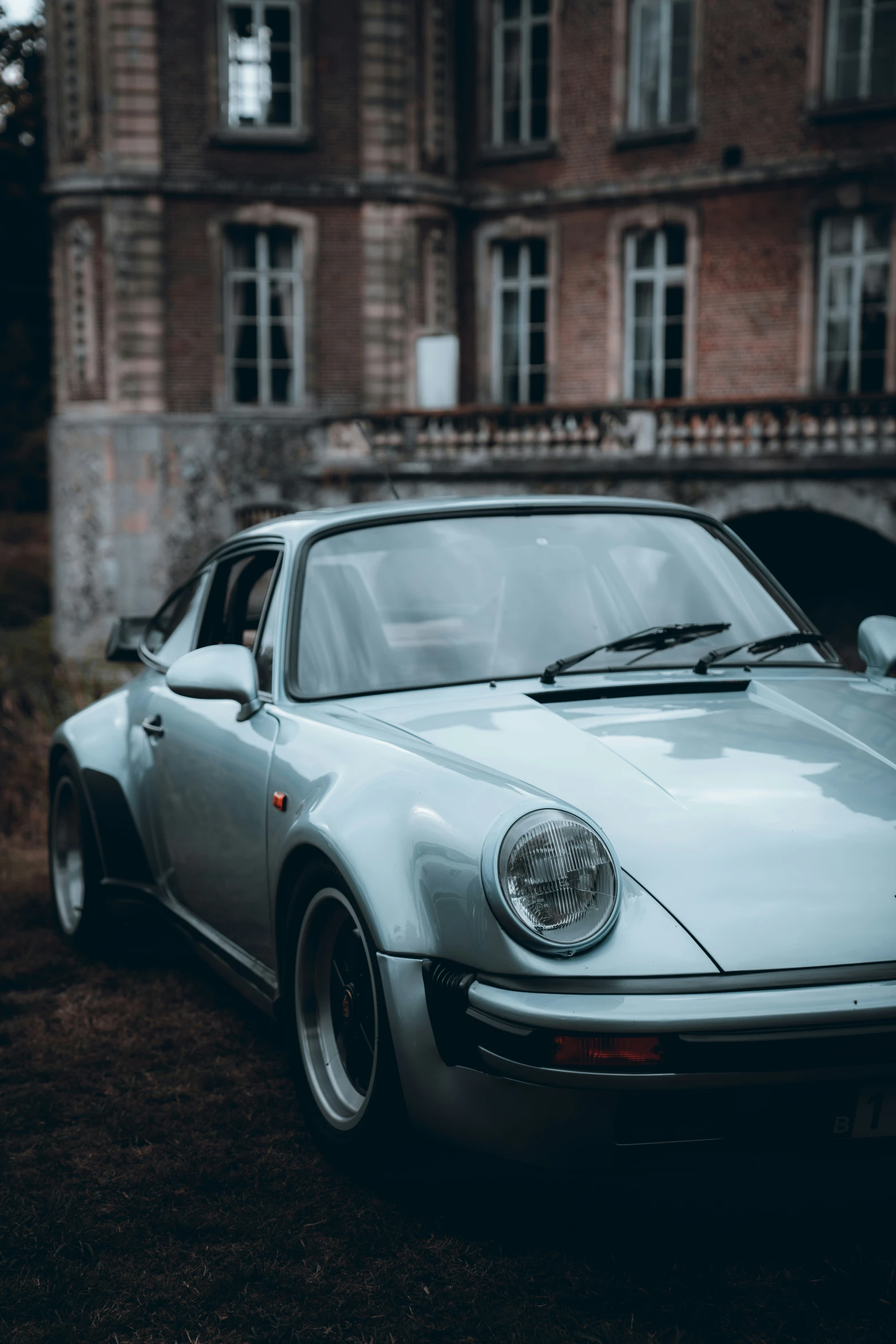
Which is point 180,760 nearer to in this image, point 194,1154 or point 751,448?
point 194,1154

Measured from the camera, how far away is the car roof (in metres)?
4.19

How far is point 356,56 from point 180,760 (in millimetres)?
Answer: 22171

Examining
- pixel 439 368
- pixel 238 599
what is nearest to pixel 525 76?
pixel 439 368

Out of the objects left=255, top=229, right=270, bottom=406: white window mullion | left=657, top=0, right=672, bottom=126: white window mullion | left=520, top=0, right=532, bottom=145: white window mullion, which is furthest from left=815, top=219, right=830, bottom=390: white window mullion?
left=255, top=229, right=270, bottom=406: white window mullion

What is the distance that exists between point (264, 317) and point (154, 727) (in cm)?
2098

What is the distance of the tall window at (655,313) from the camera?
A: 79.1 ft

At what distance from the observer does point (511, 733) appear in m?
3.28

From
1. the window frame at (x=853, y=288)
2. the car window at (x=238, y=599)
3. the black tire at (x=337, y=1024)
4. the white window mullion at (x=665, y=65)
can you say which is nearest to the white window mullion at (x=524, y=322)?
the white window mullion at (x=665, y=65)

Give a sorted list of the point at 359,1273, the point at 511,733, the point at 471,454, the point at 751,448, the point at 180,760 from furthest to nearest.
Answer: the point at 471,454 < the point at 751,448 < the point at 180,760 < the point at 511,733 < the point at 359,1273

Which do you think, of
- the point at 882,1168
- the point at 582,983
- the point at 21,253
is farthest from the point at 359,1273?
the point at 21,253

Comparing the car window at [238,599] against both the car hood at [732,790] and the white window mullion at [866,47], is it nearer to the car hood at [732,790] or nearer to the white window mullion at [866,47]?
the car hood at [732,790]

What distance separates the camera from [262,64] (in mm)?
24156

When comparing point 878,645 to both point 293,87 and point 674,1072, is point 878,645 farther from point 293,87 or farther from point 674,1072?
point 293,87

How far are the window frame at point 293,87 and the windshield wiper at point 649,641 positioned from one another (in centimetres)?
2192
